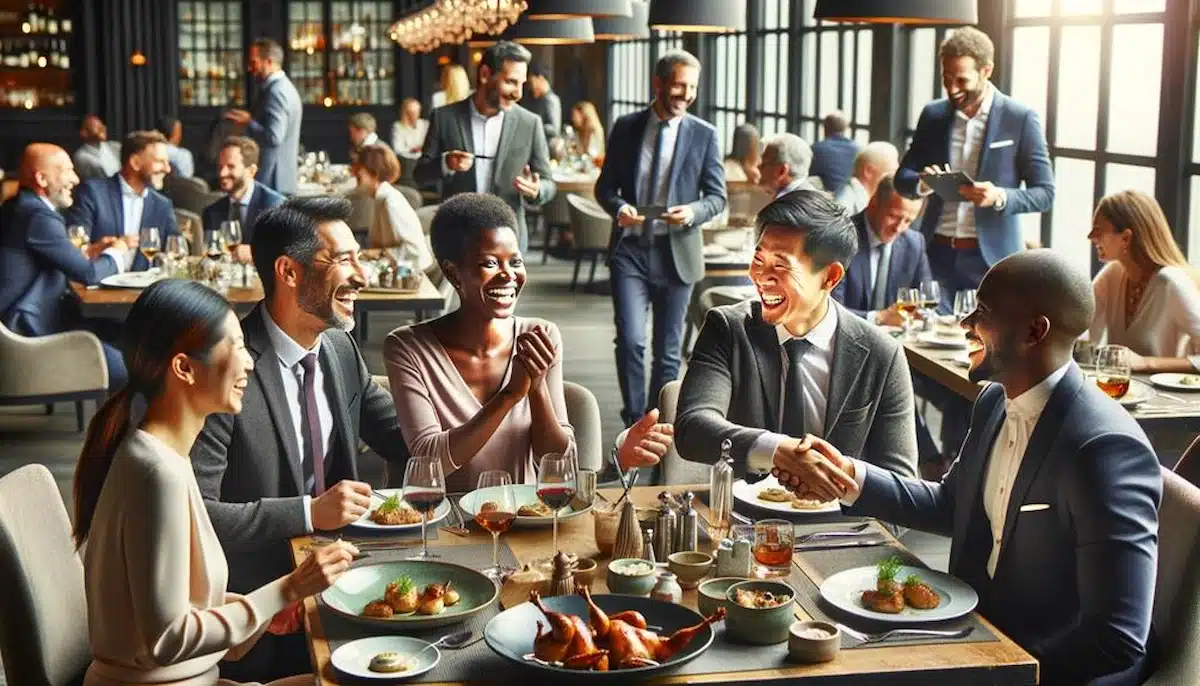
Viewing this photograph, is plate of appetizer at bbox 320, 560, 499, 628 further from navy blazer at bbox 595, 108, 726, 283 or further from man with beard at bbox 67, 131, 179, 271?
man with beard at bbox 67, 131, 179, 271

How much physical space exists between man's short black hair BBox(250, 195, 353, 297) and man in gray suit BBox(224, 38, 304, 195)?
7.07 m

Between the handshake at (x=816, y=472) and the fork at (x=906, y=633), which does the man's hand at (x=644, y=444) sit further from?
the fork at (x=906, y=633)

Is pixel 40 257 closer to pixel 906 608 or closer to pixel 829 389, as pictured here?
pixel 829 389

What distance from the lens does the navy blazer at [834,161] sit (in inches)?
342

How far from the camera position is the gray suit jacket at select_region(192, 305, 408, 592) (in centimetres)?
292

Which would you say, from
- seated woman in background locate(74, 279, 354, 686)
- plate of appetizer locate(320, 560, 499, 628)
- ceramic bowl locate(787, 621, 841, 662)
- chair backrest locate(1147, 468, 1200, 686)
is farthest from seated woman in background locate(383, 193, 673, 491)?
chair backrest locate(1147, 468, 1200, 686)

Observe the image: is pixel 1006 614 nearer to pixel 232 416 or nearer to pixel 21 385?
pixel 232 416

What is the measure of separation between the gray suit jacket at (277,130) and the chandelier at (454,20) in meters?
1.19

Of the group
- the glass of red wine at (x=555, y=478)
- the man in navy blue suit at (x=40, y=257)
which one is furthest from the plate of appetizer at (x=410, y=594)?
the man in navy blue suit at (x=40, y=257)

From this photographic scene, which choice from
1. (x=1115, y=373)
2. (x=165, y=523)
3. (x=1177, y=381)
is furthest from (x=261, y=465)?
(x=1177, y=381)

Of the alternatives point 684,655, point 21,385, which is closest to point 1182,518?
point 684,655

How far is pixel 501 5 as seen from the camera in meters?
7.68

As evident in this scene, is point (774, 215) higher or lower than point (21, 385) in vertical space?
higher

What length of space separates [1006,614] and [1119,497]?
0.32 metres
